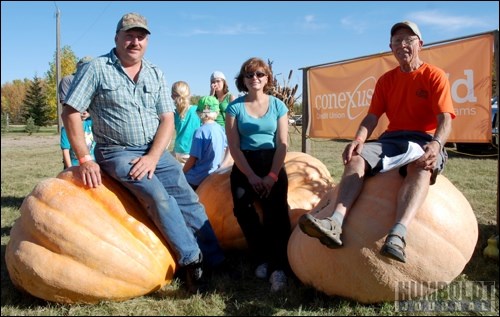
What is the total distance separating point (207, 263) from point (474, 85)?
345cm

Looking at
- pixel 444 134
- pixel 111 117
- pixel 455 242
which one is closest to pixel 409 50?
pixel 444 134

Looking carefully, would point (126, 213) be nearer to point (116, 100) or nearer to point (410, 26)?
point (116, 100)

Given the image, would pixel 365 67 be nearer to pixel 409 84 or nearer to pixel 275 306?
pixel 409 84

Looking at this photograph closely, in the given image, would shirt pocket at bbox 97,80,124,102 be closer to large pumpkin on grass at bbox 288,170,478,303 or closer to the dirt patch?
large pumpkin on grass at bbox 288,170,478,303

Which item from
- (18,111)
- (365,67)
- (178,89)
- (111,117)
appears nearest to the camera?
(111,117)

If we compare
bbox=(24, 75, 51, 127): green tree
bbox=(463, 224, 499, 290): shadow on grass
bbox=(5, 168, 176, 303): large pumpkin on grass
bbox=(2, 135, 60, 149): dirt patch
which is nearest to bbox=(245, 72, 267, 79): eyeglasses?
bbox=(5, 168, 176, 303): large pumpkin on grass

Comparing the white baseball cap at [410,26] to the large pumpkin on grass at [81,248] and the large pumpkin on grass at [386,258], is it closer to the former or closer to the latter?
the large pumpkin on grass at [386,258]

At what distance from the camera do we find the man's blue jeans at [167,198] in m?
3.19

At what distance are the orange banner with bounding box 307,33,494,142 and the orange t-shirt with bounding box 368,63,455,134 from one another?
5.46 feet

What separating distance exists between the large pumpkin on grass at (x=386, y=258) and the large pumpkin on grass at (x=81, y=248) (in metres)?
1.17

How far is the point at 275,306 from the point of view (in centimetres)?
305

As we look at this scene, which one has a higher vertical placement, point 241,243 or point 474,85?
point 474,85

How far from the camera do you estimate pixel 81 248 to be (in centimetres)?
291

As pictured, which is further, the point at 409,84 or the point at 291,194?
the point at 291,194
